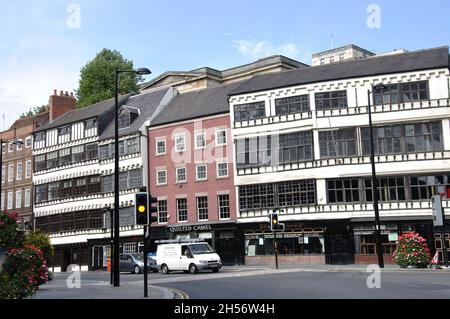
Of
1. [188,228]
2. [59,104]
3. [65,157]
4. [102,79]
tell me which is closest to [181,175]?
[188,228]

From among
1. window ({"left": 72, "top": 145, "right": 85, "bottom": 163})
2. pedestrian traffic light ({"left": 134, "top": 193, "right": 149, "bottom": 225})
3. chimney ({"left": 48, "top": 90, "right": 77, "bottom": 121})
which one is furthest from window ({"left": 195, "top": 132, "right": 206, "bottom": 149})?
pedestrian traffic light ({"left": 134, "top": 193, "right": 149, "bottom": 225})

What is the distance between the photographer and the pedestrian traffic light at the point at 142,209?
58.0ft

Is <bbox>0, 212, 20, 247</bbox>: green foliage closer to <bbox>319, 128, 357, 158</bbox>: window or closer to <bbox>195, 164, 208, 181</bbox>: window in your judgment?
<bbox>319, 128, 357, 158</bbox>: window

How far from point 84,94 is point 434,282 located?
2228 inches

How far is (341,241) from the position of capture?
39438 millimetres

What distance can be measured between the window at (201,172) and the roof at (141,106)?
7.30 m

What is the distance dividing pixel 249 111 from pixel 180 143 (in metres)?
7.40

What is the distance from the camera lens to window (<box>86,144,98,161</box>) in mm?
54331

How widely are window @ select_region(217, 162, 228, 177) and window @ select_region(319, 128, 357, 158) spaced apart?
821 centimetres

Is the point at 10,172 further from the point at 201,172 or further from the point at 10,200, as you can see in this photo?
the point at 201,172

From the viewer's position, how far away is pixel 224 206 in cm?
4484
